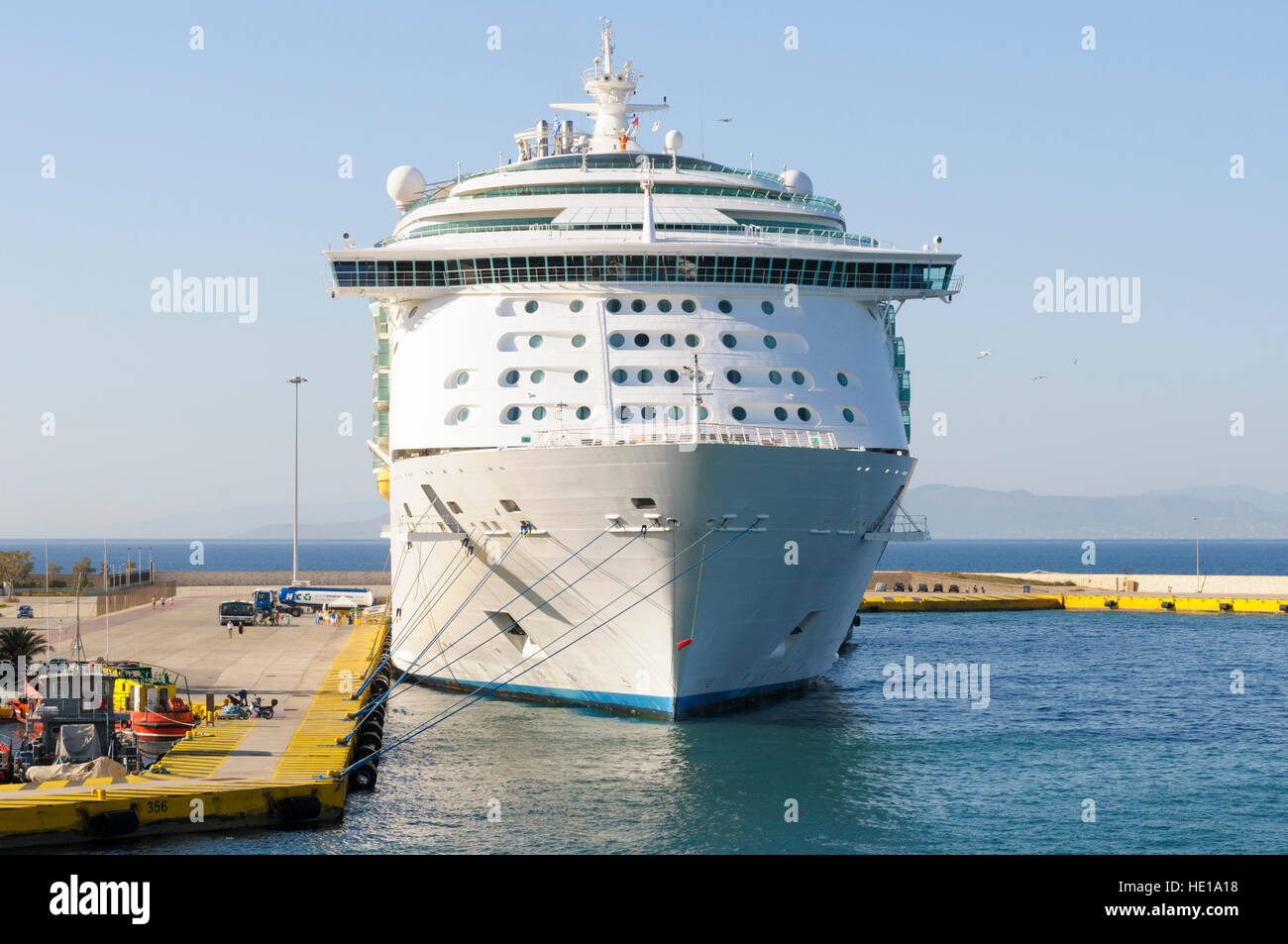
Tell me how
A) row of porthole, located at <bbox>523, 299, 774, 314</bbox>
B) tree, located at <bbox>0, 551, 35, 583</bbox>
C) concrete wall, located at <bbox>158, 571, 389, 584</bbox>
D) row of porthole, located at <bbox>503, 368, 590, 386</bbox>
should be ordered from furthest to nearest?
concrete wall, located at <bbox>158, 571, 389, 584</bbox> → tree, located at <bbox>0, 551, 35, 583</bbox> → row of porthole, located at <bbox>523, 299, 774, 314</bbox> → row of porthole, located at <bbox>503, 368, 590, 386</bbox>

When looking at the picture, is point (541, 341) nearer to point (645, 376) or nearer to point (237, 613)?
point (645, 376)

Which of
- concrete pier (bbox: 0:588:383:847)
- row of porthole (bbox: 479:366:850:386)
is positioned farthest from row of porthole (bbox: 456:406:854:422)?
concrete pier (bbox: 0:588:383:847)

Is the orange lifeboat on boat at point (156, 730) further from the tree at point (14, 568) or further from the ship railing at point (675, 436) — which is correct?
the tree at point (14, 568)

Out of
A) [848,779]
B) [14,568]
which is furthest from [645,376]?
[14,568]

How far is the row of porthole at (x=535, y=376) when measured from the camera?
2777cm

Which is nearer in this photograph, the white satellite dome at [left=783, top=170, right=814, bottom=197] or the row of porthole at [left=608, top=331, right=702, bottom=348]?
the row of porthole at [left=608, top=331, right=702, bottom=348]

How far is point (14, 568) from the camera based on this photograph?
2726 inches

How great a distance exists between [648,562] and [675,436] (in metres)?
2.56

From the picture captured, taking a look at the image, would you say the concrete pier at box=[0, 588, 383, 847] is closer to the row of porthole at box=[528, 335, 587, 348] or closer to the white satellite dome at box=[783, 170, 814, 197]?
the row of porthole at box=[528, 335, 587, 348]

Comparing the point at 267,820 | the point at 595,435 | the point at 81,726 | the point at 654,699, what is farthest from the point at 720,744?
the point at 81,726

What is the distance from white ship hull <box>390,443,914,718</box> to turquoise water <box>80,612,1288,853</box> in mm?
993

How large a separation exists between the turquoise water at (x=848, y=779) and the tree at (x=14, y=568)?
4285 centimetres

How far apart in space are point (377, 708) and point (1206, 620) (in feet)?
155

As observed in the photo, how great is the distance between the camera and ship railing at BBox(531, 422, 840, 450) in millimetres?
26047
